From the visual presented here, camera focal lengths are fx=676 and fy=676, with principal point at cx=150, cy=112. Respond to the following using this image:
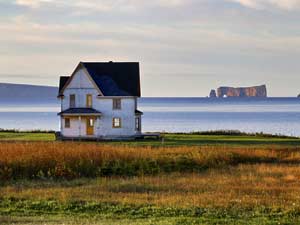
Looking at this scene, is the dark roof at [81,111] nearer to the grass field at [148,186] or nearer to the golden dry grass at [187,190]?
the grass field at [148,186]

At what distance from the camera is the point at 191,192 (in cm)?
2408

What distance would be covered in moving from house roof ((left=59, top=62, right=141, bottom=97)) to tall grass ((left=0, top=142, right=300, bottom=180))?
26287 millimetres

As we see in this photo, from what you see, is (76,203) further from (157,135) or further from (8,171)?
(157,135)

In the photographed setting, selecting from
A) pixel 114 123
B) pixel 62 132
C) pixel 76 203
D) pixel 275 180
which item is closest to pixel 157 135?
pixel 114 123

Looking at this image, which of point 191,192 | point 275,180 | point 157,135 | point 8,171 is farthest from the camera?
point 157,135

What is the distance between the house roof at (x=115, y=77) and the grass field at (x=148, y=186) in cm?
2541

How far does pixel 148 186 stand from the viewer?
2594 centimetres

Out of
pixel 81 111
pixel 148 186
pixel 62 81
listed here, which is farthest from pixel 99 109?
pixel 148 186

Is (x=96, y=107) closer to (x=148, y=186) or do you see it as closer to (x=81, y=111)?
(x=81, y=111)

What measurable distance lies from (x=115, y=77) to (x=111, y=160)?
33.8m

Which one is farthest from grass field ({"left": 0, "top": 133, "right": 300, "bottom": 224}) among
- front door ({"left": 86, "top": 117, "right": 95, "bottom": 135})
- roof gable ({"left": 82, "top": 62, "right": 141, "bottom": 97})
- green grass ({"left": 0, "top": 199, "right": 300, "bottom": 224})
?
roof gable ({"left": 82, "top": 62, "right": 141, "bottom": 97})

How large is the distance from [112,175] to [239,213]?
1293 centimetres

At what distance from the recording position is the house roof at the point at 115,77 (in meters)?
65.2

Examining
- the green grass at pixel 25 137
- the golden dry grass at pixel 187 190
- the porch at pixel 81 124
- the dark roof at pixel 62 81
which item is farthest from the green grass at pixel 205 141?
the golden dry grass at pixel 187 190
